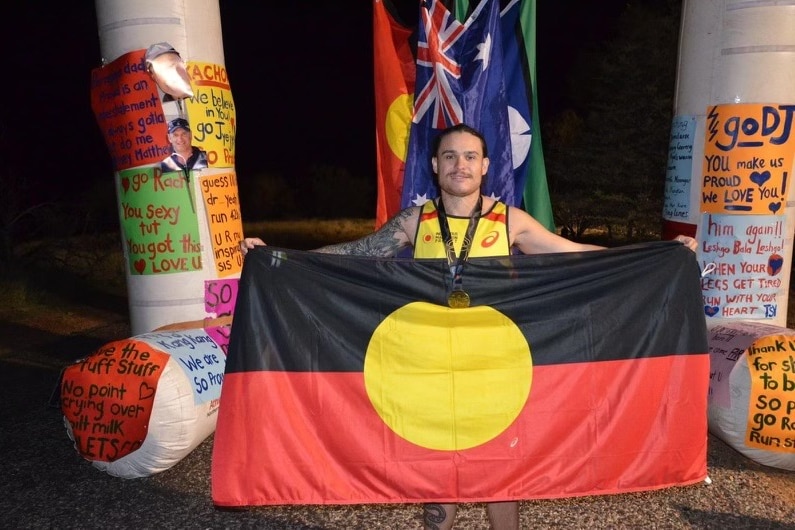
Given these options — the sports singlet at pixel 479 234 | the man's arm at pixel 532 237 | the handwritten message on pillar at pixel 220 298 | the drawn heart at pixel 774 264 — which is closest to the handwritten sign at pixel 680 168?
the drawn heart at pixel 774 264

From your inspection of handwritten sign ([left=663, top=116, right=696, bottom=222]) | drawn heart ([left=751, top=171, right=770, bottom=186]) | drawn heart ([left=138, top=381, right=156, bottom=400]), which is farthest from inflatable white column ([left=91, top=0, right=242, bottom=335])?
drawn heart ([left=751, top=171, right=770, bottom=186])

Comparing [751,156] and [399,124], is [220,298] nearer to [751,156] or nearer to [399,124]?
[399,124]

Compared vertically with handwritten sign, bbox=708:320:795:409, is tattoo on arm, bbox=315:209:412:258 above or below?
above

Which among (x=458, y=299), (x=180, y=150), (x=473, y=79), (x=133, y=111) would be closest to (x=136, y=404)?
(x=180, y=150)

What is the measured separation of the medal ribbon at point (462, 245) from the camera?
3.32m

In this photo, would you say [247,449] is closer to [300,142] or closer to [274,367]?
[274,367]

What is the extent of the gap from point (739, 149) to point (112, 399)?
4735mm

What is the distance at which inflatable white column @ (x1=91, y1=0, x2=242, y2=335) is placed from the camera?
479 centimetres

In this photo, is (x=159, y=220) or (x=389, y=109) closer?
(x=159, y=220)

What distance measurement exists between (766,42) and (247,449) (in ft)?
14.6

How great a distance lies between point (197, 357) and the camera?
4.55 meters

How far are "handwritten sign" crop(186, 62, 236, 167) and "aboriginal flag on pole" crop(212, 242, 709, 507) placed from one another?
190 cm

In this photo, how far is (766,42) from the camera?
4676 millimetres

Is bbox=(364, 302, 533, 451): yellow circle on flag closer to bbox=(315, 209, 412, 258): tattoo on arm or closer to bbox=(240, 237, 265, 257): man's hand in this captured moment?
bbox=(315, 209, 412, 258): tattoo on arm
